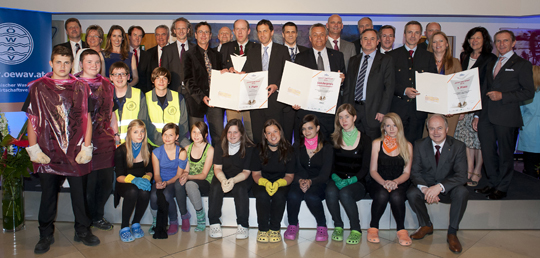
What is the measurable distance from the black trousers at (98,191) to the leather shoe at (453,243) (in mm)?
3364

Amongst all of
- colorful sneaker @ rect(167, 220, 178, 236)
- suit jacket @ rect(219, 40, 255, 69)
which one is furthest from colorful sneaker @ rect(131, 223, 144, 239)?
suit jacket @ rect(219, 40, 255, 69)

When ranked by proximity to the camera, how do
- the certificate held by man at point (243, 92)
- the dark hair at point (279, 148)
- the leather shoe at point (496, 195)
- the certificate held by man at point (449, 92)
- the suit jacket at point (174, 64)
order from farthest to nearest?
the suit jacket at point (174, 64)
the certificate held by man at point (243, 92)
the certificate held by man at point (449, 92)
the leather shoe at point (496, 195)
the dark hair at point (279, 148)

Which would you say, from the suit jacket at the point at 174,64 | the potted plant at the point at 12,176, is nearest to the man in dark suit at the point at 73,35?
the suit jacket at the point at 174,64

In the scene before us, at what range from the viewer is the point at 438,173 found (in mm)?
3783

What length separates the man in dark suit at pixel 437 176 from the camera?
3.59 m

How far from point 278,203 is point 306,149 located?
65 centimetres

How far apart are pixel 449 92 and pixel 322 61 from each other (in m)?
1.48

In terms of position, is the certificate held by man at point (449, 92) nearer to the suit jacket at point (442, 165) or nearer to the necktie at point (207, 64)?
the suit jacket at point (442, 165)

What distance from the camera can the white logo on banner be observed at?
5559mm

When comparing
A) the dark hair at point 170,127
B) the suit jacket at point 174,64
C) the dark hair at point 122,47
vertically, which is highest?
the dark hair at point 122,47

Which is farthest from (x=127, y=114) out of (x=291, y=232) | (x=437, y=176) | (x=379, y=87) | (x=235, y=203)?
(x=437, y=176)

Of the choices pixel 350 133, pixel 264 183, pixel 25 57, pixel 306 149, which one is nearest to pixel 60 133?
pixel 264 183

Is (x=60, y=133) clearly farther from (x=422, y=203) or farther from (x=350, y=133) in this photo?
(x=422, y=203)

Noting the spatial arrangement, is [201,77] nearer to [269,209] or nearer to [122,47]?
[122,47]
